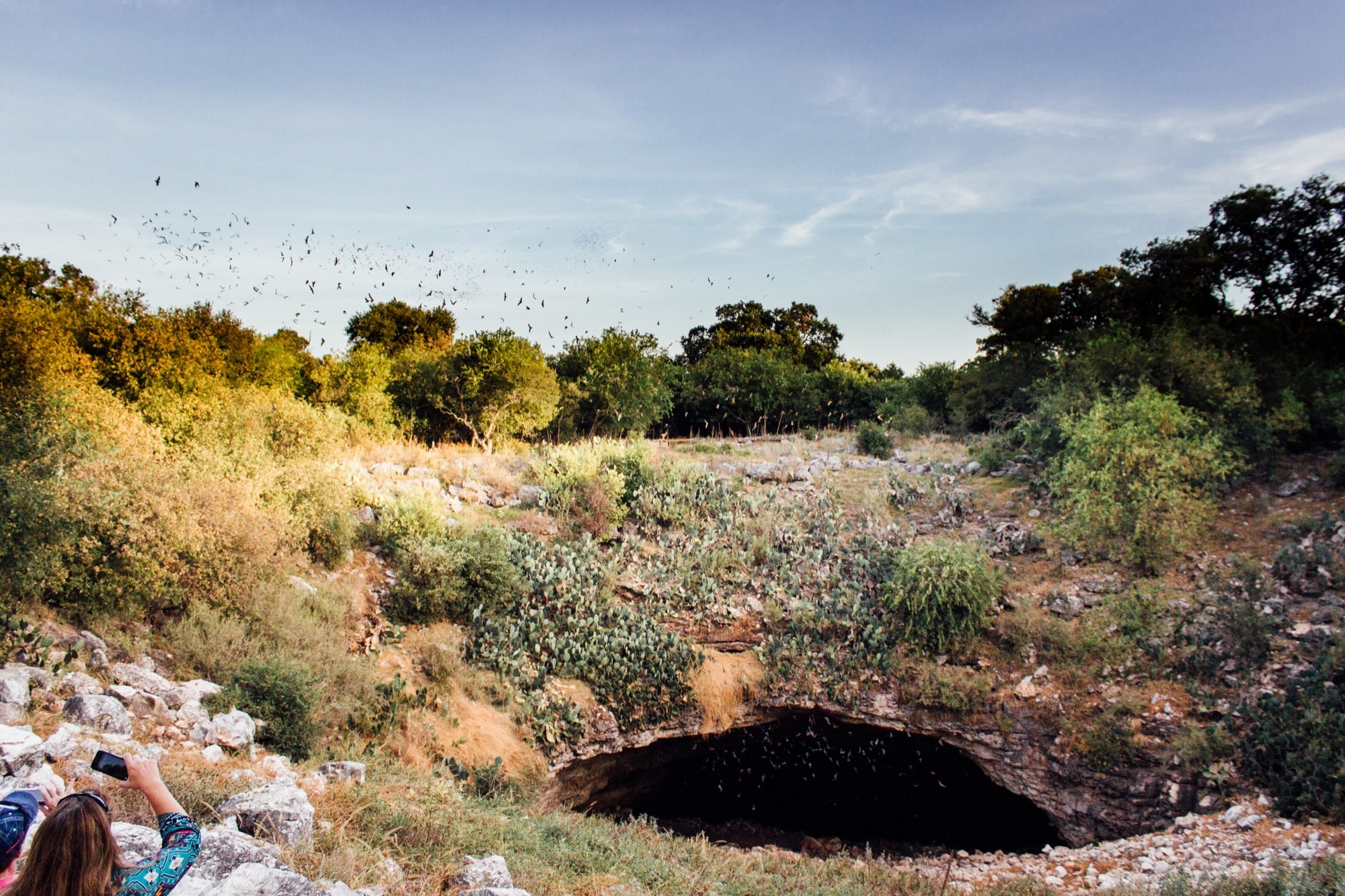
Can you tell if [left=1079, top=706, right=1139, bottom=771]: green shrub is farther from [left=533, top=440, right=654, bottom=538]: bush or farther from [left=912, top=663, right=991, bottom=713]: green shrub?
[left=533, top=440, right=654, bottom=538]: bush

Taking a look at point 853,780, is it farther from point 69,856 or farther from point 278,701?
point 69,856

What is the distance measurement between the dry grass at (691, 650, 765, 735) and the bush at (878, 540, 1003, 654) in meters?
2.34

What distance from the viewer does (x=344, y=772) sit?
611 centimetres

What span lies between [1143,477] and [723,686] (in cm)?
770

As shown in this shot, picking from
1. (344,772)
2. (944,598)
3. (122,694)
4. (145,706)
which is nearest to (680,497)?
(944,598)

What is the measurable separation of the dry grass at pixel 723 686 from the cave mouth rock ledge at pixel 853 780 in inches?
6.2

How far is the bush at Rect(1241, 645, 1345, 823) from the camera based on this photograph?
7.47 m

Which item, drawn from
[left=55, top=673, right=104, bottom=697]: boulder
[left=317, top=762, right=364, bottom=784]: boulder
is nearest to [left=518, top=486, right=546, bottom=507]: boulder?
[left=317, top=762, right=364, bottom=784]: boulder

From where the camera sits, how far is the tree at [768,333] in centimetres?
4197

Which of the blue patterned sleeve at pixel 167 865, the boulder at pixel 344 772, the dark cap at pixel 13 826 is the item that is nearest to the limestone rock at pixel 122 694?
the boulder at pixel 344 772

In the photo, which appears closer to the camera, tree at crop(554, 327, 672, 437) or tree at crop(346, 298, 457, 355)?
tree at crop(554, 327, 672, 437)

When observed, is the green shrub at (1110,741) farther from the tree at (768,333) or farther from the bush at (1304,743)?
the tree at (768,333)

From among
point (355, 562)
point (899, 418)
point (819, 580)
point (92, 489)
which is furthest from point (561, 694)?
point (899, 418)

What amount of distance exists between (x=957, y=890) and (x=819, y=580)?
4.93m
